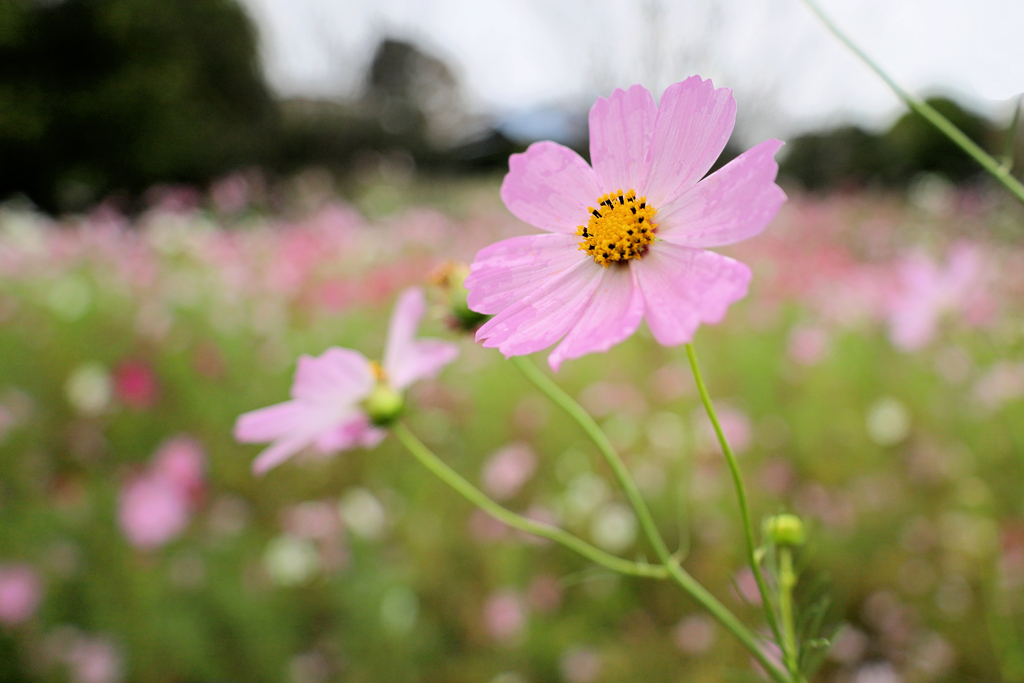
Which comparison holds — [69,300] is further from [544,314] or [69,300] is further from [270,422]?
[544,314]

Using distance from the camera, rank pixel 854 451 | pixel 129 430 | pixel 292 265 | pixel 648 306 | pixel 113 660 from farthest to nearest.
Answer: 1. pixel 292 265
2. pixel 129 430
3. pixel 854 451
4. pixel 113 660
5. pixel 648 306

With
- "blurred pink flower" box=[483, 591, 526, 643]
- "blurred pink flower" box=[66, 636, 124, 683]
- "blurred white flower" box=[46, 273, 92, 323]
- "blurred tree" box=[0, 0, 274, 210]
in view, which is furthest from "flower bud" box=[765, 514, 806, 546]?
"blurred tree" box=[0, 0, 274, 210]

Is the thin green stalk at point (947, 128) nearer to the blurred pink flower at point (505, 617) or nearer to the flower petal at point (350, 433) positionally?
the flower petal at point (350, 433)

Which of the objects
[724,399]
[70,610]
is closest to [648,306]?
[70,610]

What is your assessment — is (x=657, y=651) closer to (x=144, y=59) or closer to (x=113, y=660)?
(x=113, y=660)

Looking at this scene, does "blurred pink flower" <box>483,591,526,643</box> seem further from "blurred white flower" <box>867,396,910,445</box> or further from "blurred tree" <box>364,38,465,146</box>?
"blurred tree" <box>364,38,465,146</box>
